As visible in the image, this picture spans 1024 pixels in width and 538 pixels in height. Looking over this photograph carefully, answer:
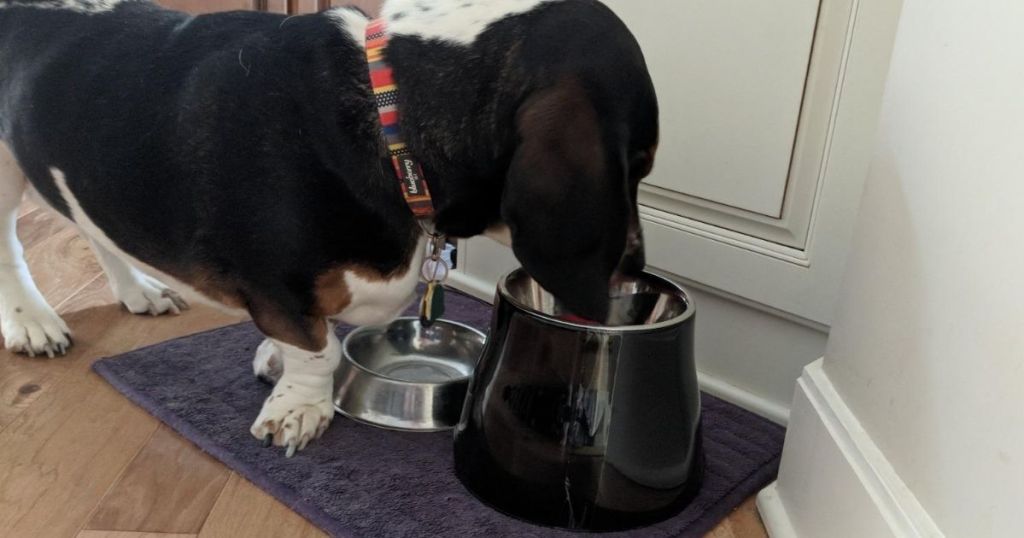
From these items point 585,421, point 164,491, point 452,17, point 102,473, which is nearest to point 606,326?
point 585,421

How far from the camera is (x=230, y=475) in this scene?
152 cm

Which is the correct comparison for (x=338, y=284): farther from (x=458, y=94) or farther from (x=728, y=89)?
(x=728, y=89)

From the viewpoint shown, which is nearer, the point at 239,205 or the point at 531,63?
the point at 531,63

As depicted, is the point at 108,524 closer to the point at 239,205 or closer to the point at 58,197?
the point at 239,205

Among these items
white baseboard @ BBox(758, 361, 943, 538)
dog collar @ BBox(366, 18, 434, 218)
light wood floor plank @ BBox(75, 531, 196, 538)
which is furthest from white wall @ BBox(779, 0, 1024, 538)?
light wood floor plank @ BBox(75, 531, 196, 538)

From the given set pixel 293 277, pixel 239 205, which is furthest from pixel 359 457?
pixel 239 205

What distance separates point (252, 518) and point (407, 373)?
21.5 inches

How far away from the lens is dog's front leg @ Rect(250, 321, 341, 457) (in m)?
1.58

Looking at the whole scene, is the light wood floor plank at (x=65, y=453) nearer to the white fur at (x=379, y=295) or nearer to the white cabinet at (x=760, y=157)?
Result: the white fur at (x=379, y=295)

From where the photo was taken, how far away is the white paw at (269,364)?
178 cm

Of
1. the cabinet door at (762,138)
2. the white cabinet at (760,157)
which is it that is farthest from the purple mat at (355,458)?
the cabinet door at (762,138)

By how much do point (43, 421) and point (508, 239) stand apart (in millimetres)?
987

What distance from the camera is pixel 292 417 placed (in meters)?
1.60

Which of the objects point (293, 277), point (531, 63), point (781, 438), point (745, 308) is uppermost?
point (531, 63)
